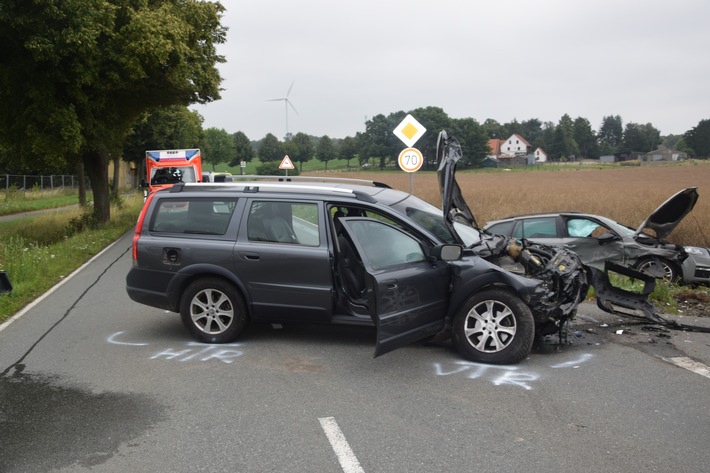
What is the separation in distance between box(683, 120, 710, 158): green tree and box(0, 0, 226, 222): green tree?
1991 inches

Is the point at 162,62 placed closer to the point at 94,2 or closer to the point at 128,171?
the point at 94,2

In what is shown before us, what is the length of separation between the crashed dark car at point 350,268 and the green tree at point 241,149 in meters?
99.3

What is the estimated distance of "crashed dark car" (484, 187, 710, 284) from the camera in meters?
10.2

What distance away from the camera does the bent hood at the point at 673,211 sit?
776cm

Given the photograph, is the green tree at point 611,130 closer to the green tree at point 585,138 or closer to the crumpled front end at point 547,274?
the green tree at point 585,138

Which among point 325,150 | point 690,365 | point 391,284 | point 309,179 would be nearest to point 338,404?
point 391,284

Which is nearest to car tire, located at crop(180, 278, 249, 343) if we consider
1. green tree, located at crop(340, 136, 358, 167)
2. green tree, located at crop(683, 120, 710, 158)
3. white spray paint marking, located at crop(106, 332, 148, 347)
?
white spray paint marking, located at crop(106, 332, 148, 347)

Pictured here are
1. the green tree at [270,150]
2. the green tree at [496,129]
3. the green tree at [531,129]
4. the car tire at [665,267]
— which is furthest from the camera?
the green tree at [531,129]

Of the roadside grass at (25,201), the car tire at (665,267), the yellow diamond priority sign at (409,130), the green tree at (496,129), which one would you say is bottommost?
the roadside grass at (25,201)

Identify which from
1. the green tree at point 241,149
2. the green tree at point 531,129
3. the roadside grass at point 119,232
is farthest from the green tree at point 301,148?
the green tree at point 531,129

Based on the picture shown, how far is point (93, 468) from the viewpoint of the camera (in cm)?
383

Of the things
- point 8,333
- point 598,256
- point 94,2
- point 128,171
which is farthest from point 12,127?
point 128,171

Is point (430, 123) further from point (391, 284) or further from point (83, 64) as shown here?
point (391, 284)

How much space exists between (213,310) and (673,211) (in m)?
5.93
